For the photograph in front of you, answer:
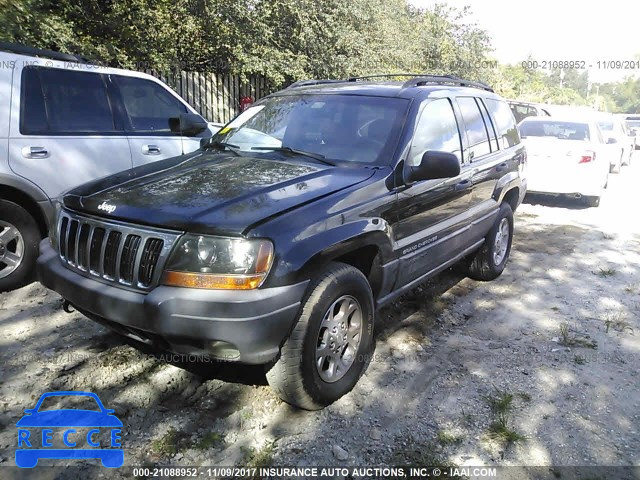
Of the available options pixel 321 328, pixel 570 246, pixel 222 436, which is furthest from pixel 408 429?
pixel 570 246

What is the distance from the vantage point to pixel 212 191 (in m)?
3.04

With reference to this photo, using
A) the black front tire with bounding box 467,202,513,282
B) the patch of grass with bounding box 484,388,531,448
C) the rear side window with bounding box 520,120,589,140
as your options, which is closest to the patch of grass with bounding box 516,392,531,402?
the patch of grass with bounding box 484,388,531,448

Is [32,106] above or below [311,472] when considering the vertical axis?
above

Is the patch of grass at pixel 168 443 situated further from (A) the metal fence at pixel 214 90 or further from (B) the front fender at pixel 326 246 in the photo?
(A) the metal fence at pixel 214 90

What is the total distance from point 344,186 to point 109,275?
143 centimetres

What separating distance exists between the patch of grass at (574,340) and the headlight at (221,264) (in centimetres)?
276

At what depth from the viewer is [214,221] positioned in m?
2.65

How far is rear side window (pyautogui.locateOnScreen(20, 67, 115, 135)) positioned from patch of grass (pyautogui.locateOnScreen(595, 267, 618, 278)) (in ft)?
17.7

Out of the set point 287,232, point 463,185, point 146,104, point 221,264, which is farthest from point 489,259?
point 146,104

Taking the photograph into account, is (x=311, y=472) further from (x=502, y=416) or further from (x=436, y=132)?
(x=436, y=132)

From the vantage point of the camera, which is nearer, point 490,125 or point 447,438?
point 447,438

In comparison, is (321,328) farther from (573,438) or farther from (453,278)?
(453,278)

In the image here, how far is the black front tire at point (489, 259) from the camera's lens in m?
5.39

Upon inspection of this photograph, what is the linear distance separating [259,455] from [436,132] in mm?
2689
